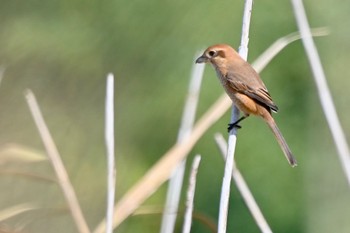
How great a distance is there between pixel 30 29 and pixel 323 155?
7.70 feet

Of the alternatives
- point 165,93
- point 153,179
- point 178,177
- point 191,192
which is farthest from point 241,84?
point 165,93

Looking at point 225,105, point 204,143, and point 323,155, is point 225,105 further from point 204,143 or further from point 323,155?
point 204,143

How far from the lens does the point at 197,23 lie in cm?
555

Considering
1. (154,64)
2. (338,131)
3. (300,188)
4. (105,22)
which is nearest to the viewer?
(338,131)

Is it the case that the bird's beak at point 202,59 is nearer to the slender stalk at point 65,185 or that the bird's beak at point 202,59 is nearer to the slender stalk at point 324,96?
the slender stalk at point 324,96

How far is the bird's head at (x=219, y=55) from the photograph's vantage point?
2939mm

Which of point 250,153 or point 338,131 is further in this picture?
point 250,153

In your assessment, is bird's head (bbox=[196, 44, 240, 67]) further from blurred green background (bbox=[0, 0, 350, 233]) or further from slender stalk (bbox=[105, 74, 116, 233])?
blurred green background (bbox=[0, 0, 350, 233])

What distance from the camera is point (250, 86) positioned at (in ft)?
9.74

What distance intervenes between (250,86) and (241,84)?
0.03m

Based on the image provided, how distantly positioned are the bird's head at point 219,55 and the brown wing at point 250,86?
5 centimetres

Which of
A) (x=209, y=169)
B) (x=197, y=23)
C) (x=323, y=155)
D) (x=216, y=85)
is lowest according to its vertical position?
(x=323, y=155)

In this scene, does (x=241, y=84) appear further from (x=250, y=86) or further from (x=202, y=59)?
(x=202, y=59)

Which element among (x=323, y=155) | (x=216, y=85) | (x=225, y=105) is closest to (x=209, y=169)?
(x=216, y=85)
